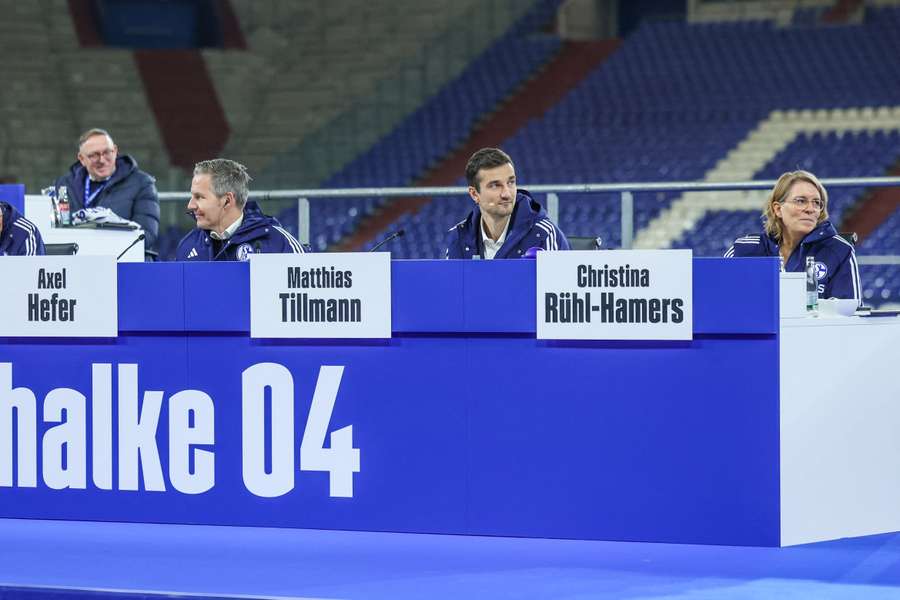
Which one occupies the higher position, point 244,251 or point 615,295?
point 244,251

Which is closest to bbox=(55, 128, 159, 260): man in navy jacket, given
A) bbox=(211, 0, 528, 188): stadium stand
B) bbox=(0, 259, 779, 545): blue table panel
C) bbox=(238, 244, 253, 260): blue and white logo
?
bbox=(238, 244, 253, 260): blue and white logo

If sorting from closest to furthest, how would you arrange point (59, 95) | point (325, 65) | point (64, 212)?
point (64, 212)
point (59, 95)
point (325, 65)

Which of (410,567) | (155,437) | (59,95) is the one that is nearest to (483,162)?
(155,437)

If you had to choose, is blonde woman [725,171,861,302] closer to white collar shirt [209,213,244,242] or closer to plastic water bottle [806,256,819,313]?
plastic water bottle [806,256,819,313]

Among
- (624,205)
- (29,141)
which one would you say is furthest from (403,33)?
(624,205)

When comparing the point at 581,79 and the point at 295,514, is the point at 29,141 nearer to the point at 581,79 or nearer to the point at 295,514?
the point at 581,79

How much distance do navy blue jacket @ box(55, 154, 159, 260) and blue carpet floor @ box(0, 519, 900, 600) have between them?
2.95m

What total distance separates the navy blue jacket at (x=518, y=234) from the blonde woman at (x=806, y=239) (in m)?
0.75

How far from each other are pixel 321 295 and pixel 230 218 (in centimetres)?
87

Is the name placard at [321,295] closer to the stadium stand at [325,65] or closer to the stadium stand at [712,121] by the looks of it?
the stadium stand at [712,121]

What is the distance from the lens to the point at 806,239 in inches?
217

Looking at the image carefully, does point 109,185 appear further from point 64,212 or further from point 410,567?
point 410,567

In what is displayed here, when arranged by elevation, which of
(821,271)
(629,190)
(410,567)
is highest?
(629,190)

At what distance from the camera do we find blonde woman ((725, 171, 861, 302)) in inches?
215
